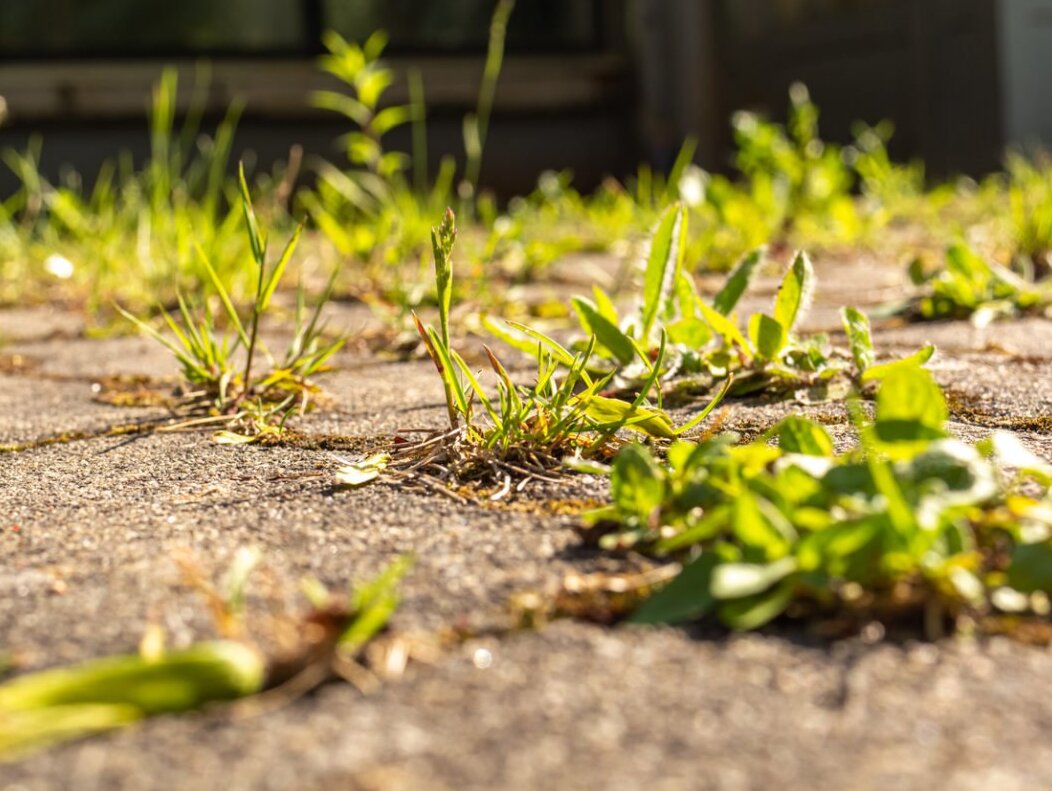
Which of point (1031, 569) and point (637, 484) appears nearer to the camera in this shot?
point (1031, 569)

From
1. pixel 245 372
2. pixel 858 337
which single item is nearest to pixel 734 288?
pixel 858 337

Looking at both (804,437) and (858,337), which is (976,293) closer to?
(858,337)

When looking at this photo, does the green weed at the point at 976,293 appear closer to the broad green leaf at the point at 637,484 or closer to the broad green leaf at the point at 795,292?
the broad green leaf at the point at 795,292

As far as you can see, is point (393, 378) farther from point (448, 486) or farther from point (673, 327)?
point (448, 486)

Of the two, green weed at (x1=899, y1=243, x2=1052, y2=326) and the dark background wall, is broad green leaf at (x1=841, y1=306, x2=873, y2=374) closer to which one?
green weed at (x1=899, y1=243, x2=1052, y2=326)

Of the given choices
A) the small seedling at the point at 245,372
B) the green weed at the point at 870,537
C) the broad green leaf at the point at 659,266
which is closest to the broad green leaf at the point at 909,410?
the green weed at the point at 870,537

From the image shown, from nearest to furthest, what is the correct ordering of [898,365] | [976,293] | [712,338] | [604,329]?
1. [898,365]
2. [604,329]
3. [712,338]
4. [976,293]
